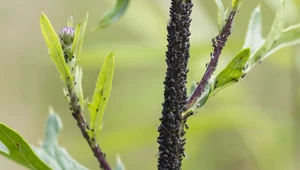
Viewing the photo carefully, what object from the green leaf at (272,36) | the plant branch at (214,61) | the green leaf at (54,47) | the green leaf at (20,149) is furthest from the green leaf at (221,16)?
the green leaf at (20,149)

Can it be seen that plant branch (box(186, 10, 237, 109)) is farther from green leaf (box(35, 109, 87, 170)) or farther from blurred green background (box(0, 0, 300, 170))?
green leaf (box(35, 109, 87, 170))

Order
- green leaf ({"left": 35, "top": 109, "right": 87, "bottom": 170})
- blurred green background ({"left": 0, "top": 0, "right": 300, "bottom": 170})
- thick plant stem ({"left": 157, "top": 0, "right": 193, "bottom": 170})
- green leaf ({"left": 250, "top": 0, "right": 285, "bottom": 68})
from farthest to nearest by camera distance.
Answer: blurred green background ({"left": 0, "top": 0, "right": 300, "bottom": 170}) < green leaf ({"left": 35, "top": 109, "right": 87, "bottom": 170}) < green leaf ({"left": 250, "top": 0, "right": 285, "bottom": 68}) < thick plant stem ({"left": 157, "top": 0, "right": 193, "bottom": 170})

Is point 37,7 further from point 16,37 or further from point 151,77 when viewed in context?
point 151,77

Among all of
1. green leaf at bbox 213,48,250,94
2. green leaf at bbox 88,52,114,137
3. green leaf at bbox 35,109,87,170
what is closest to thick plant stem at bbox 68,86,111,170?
green leaf at bbox 88,52,114,137

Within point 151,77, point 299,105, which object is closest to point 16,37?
point 151,77

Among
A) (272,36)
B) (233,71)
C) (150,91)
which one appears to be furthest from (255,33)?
(150,91)

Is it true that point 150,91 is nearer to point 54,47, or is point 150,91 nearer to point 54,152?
point 54,152
